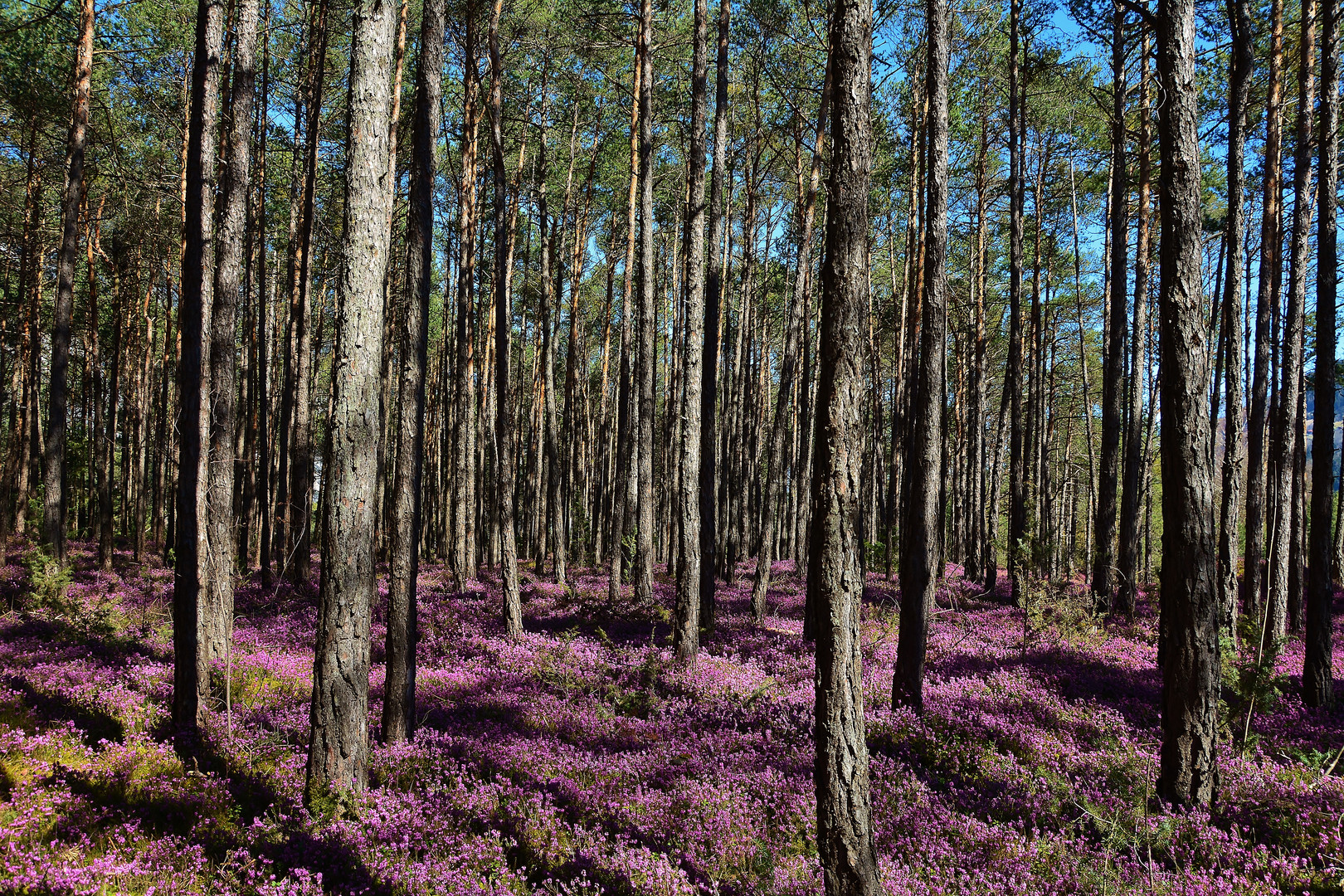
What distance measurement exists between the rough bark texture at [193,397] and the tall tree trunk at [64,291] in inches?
368

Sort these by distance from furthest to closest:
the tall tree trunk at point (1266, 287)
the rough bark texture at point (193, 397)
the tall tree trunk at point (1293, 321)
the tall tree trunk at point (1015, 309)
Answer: the tall tree trunk at point (1015, 309) → the tall tree trunk at point (1266, 287) → the tall tree trunk at point (1293, 321) → the rough bark texture at point (193, 397)

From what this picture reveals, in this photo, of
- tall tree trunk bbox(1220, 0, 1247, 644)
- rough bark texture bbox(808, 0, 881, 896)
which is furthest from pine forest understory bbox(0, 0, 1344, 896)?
tall tree trunk bbox(1220, 0, 1247, 644)

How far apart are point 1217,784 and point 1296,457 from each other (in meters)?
12.5

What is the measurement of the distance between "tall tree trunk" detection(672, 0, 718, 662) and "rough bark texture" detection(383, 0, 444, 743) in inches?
158

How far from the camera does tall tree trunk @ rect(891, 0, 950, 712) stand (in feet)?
24.0

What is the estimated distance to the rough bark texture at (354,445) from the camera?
210 inches

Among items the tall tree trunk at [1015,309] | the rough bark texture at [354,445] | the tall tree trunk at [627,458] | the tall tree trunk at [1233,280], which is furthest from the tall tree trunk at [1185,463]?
the tall tree trunk at [627,458]

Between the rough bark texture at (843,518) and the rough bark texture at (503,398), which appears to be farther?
the rough bark texture at (503,398)

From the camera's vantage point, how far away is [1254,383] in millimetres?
12859

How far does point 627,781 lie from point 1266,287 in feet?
46.6

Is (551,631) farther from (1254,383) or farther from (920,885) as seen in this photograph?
(1254,383)

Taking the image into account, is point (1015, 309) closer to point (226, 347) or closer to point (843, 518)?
point (843, 518)

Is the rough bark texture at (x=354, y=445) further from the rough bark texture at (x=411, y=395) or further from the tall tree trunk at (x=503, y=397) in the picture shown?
the tall tree trunk at (x=503, y=397)

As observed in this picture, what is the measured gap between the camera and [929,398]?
7375mm
